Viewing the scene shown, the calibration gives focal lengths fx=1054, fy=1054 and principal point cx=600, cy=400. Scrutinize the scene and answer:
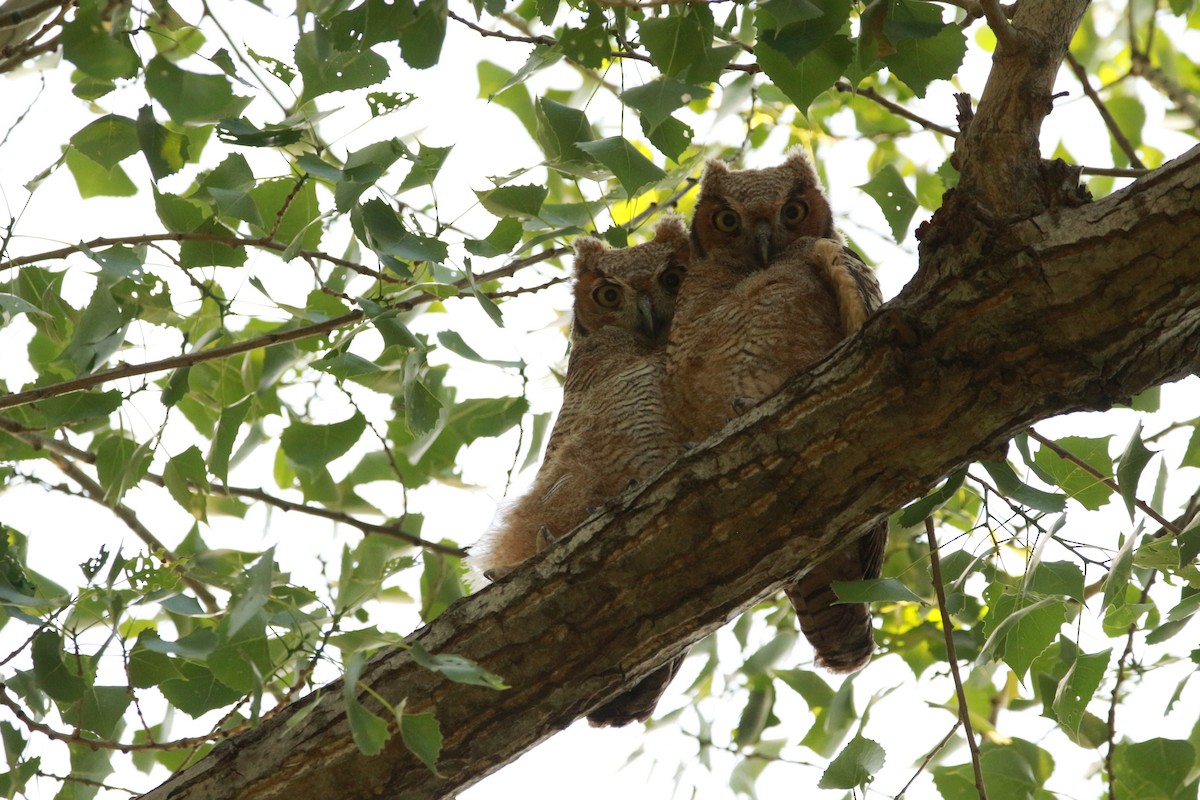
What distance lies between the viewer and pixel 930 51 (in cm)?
203

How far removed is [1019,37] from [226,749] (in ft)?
6.96

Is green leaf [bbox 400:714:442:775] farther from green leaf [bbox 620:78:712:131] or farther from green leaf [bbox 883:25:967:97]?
green leaf [bbox 883:25:967:97]

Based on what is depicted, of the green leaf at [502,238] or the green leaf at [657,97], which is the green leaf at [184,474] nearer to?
the green leaf at [502,238]

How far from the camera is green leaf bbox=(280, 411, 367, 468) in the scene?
2.93 meters

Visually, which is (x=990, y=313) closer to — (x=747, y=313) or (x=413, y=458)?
(x=747, y=313)

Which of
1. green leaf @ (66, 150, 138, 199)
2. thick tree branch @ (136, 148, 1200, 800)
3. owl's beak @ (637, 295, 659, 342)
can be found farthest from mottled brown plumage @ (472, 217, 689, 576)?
green leaf @ (66, 150, 138, 199)

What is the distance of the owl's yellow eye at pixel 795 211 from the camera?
3223 mm

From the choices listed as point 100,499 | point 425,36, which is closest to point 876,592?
point 425,36

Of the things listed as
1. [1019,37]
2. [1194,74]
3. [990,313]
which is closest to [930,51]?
[1019,37]

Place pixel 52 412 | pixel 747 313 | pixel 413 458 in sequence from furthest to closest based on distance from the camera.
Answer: pixel 413 458, pixel 747 313, pixel 52 412

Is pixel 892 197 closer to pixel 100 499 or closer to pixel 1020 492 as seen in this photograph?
pixel 1020 492

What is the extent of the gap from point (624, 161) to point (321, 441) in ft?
4.24

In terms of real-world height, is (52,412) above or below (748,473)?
above

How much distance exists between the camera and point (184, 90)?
6.37ft
